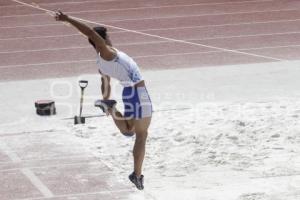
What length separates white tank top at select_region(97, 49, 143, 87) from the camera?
960 cm

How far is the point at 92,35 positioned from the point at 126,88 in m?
0.84

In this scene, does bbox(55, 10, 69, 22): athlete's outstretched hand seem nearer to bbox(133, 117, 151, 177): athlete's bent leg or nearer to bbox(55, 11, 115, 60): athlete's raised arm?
bbox(55, 11, 115, 60): athlete's raised arm

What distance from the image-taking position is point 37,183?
11.8m

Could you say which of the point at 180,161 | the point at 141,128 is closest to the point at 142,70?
the point at 180,161

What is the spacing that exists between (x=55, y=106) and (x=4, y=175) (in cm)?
319

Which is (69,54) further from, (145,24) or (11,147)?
(11,147)

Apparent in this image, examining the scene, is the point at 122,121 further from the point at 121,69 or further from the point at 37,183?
the point at 37,183

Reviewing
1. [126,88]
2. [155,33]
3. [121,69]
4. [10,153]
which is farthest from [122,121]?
[155,33]

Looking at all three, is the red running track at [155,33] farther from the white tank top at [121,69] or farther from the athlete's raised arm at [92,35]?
the athlete's raised arm at [92,35]

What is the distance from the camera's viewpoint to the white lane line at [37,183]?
1139cm

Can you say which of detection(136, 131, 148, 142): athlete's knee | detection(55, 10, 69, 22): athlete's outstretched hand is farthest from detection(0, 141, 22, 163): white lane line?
detection(55, 10, 69, 22): athlete's outstretched hand

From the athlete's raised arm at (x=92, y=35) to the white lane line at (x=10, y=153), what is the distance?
11.9 ft

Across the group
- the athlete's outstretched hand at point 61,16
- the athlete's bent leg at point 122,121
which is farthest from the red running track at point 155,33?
the athlete's outstretched hand at point 61,16

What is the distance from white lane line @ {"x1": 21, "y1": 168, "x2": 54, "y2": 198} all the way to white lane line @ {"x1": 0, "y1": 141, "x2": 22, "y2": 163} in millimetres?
448
